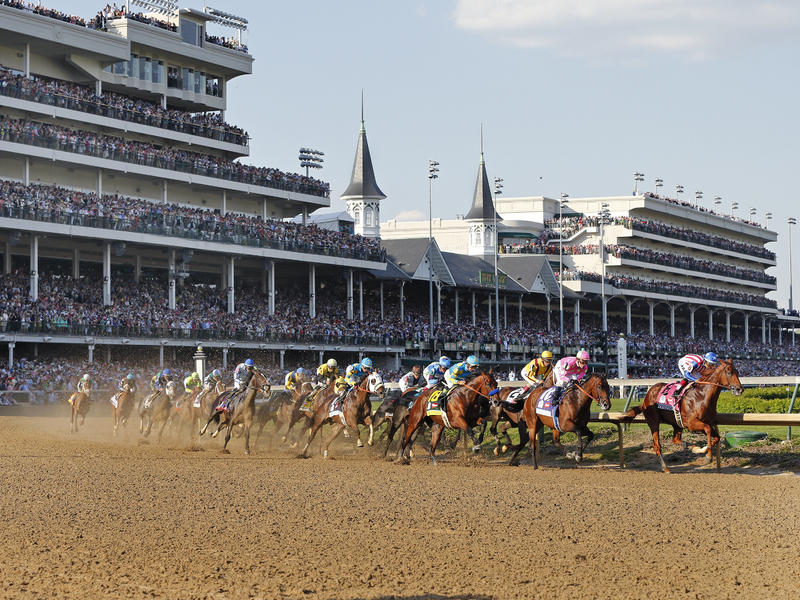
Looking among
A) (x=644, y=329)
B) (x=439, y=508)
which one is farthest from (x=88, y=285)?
(x=644, y=329)

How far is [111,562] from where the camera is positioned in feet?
33.9

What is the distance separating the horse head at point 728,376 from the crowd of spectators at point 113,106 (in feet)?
123

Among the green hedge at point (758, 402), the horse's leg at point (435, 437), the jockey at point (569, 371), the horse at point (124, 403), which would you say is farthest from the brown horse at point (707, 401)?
the horse at point (124, 403)

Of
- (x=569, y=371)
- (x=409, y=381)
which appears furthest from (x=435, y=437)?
(x=569, y=371)

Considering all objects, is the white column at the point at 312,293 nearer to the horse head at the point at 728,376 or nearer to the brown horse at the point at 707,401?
the brown horse at the point at 707,401

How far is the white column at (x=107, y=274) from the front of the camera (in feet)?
156

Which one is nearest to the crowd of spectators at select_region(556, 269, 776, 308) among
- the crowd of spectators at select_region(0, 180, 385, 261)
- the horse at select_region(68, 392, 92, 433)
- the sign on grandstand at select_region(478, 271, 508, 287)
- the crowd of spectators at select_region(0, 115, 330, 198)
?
Result: the sign on grandstand at select_region(478, 271, 508, 287)

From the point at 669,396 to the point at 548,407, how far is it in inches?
74.8

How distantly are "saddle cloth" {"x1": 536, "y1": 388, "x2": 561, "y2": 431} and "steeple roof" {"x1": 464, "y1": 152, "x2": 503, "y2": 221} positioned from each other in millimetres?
62909

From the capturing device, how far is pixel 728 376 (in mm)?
17125

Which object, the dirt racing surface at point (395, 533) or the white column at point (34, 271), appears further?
the white column at point (34, 271)

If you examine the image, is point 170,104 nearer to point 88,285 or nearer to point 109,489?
point 88,285

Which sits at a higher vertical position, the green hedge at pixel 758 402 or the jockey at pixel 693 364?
the jockey at pixel 693 364

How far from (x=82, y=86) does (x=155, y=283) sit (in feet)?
33.4
